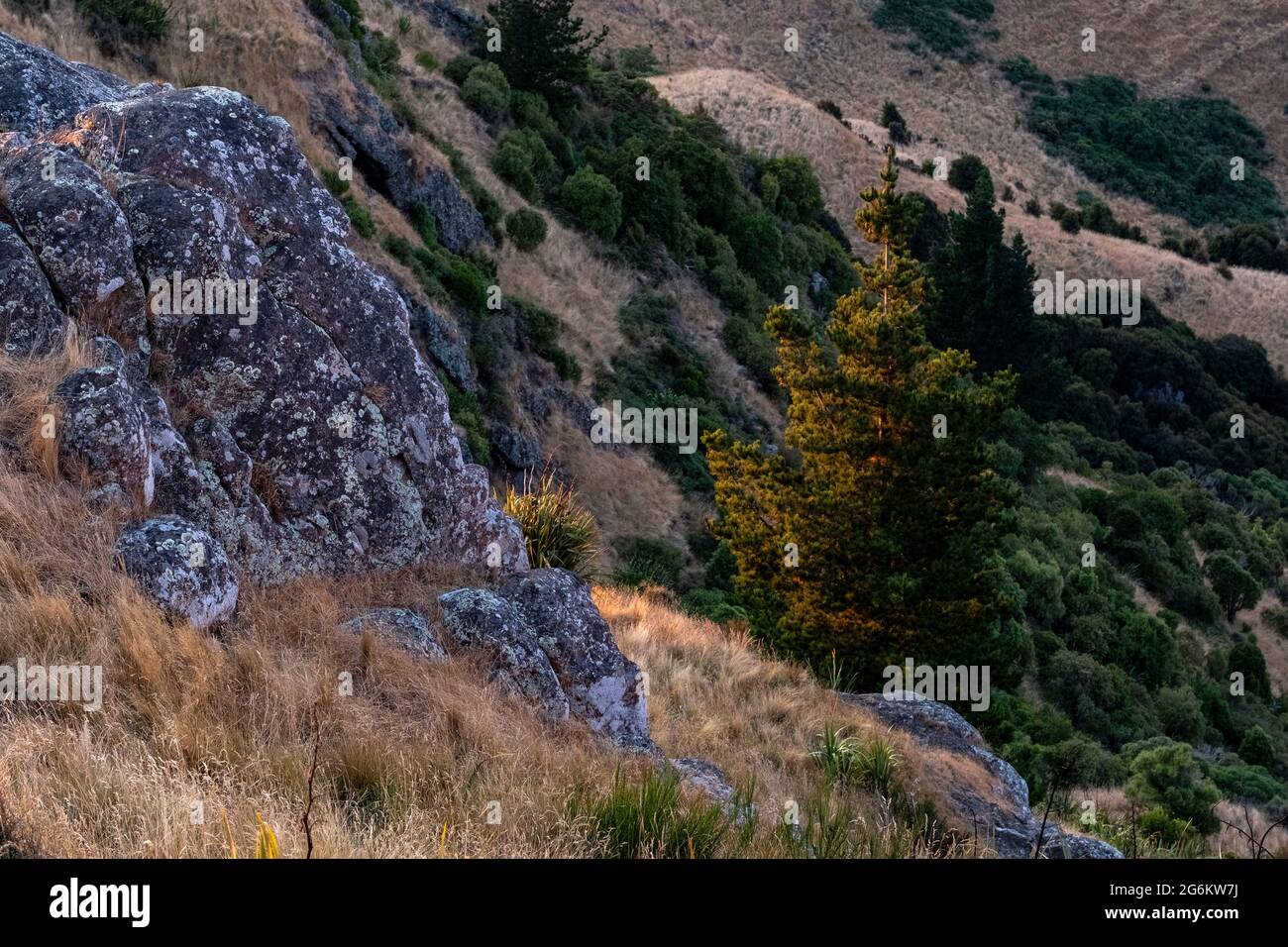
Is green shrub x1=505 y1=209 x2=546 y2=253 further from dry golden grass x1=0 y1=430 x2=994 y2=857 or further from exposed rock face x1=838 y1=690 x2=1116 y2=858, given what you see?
dry golden grass x1=0 y1=430 x2=994 y2=857

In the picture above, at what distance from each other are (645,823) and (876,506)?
1191 centimetres

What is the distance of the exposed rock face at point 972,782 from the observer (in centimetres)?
833

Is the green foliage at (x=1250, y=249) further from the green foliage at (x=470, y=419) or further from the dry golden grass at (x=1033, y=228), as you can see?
the green foliage at (x=470, y=419)

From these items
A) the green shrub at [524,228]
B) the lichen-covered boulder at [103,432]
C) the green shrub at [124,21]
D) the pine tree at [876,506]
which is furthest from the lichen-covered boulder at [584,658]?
the green shrub at [524,228]

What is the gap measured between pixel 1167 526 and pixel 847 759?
34.3 metres

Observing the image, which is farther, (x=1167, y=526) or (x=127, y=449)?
(x=1167, y=526)

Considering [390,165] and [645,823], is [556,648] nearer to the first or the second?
[645,823]
